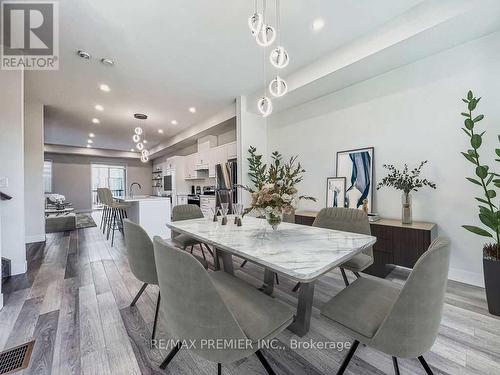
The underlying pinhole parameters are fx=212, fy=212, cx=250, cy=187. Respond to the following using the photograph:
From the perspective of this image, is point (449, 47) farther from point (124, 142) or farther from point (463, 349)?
point (124, 142)

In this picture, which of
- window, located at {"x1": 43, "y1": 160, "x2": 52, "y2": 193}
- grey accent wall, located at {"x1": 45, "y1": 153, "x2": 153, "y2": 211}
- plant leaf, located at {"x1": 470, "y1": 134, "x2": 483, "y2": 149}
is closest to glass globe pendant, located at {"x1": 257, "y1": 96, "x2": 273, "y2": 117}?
plant leaf, located at {"x1": 470, "y1": 134, "x2": 483, "y2": 149}

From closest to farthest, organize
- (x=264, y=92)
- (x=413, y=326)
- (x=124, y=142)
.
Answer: (x=413, y=326), (x=264, y=92), (x=124, y=142)

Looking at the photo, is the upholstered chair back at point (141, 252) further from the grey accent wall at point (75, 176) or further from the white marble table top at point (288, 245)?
the grey accent wall at point (75, 176)

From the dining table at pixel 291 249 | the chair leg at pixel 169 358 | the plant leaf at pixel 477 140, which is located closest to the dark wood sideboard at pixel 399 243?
the plant leaf at pixel 477 140

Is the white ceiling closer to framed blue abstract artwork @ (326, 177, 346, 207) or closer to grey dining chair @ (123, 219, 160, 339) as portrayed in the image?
framed blue abstract artwork @ (326, 177, 346, 207)

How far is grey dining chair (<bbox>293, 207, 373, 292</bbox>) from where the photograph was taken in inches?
74.2

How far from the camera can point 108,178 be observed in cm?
1079

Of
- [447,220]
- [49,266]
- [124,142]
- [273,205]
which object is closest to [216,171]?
[49,266]

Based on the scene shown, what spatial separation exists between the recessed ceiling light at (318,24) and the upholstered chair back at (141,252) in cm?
268

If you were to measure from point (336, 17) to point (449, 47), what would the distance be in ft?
4.57

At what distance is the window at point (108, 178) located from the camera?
10.2 m

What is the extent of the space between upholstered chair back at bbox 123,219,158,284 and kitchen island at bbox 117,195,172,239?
2.56m

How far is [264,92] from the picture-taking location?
3.83m

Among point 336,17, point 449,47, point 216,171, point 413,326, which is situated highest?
point 336,17
